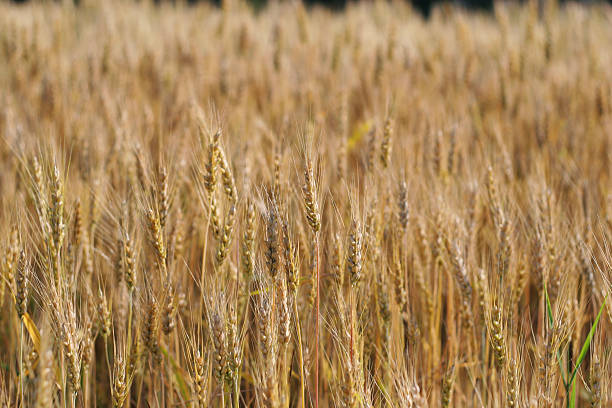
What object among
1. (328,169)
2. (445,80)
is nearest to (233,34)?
(445,80)

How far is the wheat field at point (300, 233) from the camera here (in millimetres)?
1134

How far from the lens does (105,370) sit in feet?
5.15

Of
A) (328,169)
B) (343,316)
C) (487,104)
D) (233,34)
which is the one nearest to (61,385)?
(343,316)

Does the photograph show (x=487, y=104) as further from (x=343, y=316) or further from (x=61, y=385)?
(x=61, y=385)

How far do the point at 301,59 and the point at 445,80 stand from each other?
1177 mm

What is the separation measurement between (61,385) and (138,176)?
74 cm

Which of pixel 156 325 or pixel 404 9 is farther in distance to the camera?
pixel 404 9

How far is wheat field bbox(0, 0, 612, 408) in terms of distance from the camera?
1134mm

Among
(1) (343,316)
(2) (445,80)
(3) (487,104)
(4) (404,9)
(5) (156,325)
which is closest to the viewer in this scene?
(1) (343,316)

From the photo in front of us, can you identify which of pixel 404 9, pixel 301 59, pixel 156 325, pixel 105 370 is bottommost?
pixel 105 370

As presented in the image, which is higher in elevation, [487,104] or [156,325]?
[487,104]

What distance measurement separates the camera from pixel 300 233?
140 centimetres

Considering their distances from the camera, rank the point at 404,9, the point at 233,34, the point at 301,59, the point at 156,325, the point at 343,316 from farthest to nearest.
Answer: the point at 404,9, the point at 233,34, the point at 301,59, the point at 156,325, the point at 343,316

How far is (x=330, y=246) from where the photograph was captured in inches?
54.6
